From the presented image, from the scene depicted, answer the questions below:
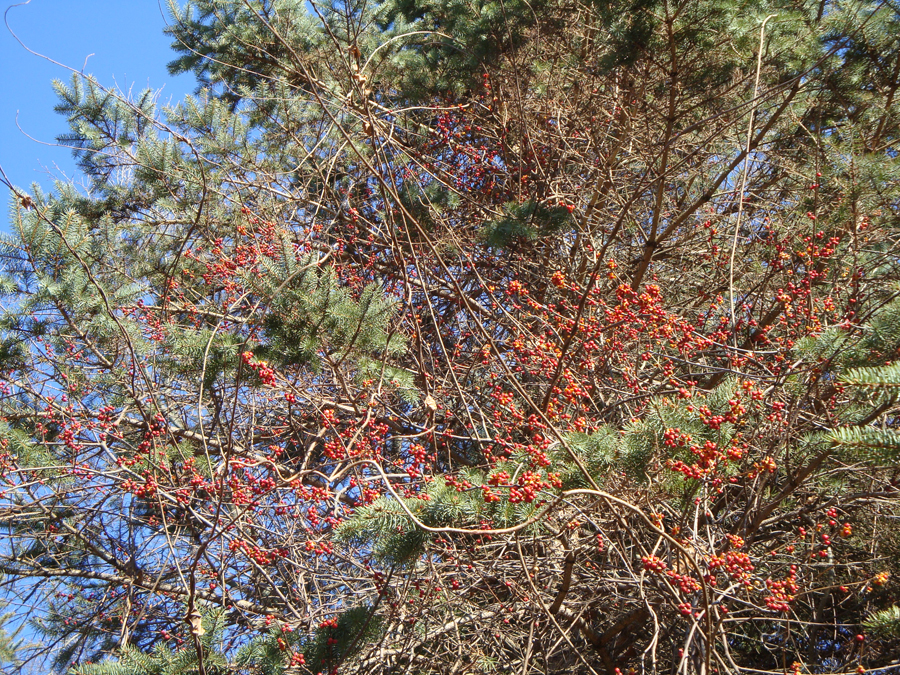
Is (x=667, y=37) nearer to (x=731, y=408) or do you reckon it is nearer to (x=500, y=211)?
(x=500, y=211)

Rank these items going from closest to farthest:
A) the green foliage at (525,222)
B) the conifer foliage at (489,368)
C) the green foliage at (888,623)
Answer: the green foliage at (888,623), the conifer foliage at (489,368), the green foliage at (525,222)

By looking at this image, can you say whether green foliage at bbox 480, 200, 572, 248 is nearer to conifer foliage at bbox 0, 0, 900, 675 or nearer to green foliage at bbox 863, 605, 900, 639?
conifer foliage at bbox 0, 0, 900, 675

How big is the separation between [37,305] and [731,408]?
13.9 ft

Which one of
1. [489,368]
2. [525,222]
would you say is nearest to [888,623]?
[489,368]

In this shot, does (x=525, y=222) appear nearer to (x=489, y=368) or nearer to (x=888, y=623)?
(x=489, y=368)

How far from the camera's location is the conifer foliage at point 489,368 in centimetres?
287

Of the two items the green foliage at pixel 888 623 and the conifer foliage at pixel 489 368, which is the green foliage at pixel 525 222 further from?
the green foliage at pixel 888 623

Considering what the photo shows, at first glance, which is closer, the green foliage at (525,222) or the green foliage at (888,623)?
the green foliage at (888,623)

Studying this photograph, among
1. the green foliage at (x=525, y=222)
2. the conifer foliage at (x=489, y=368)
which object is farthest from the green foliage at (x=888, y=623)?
the green foliage at (x=525, y=222)

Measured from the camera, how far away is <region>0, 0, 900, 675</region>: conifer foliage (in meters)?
2.87

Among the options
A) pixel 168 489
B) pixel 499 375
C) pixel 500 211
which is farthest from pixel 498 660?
pixel 500 211

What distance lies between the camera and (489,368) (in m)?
4.28

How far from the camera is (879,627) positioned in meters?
2.60

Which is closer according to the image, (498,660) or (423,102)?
(498,660)
